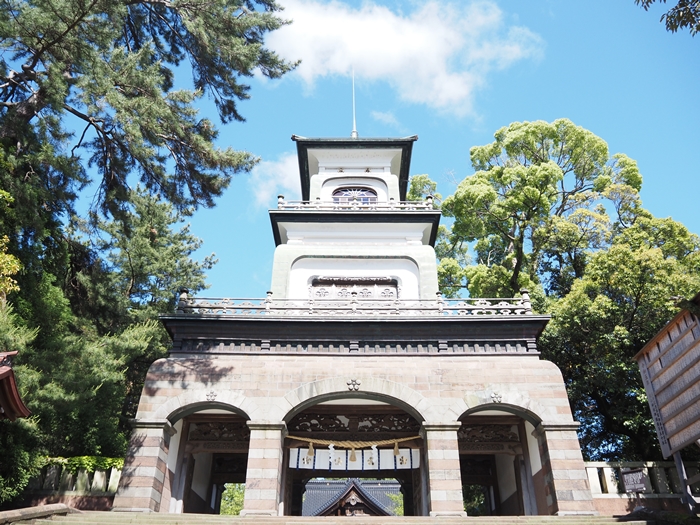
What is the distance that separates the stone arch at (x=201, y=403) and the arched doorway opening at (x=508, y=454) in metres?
5.75

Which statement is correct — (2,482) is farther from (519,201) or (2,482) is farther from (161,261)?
(519,201)

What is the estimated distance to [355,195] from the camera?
2084 cm

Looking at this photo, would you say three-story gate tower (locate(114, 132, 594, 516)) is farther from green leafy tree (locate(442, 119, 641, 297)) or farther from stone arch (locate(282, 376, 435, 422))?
green leafy tree (locate(442, 119, 641, 297))

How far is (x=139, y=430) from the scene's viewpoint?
40.8ft

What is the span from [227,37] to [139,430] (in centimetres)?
1129

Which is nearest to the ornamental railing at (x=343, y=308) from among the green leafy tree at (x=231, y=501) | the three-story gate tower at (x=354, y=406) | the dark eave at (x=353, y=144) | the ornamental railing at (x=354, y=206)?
the three-story gate tower at (x=354, y=406)

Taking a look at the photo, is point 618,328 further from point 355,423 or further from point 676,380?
point 355,423

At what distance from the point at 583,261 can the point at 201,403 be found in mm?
17110

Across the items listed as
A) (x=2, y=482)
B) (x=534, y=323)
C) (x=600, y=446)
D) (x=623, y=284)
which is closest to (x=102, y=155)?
(x=2, y=482)

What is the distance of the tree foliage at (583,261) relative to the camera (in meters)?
16.2

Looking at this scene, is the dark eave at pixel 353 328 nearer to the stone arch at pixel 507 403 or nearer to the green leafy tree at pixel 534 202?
the stone arch at pixel 507 403

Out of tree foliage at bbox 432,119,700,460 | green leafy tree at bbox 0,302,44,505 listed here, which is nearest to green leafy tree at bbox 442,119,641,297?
tree foliage at bbox 432,119,700,460

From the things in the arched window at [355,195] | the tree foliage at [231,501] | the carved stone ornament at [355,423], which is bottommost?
the carved stone ornament at [355,423]

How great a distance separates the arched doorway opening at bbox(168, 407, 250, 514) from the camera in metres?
13.4
